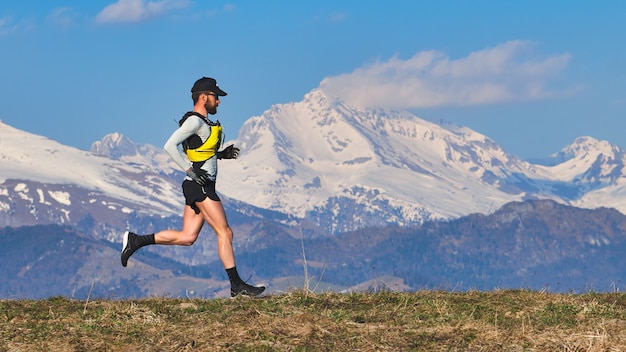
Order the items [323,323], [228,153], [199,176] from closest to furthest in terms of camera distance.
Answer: [323,323], [199,176], [228,153]

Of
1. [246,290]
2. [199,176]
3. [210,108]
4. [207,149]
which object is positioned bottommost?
[246,290]

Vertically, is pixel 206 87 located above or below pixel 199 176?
above

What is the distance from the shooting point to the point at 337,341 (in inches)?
442

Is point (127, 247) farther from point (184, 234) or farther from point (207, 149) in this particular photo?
point (207, 149)

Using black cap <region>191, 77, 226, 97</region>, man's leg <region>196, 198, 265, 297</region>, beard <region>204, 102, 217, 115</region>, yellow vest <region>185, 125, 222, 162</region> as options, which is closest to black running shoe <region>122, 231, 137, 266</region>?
man's leg <region>196, 198, 265, 297</region>

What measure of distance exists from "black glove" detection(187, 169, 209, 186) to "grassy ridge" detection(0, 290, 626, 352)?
1.76m

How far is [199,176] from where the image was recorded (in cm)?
1523

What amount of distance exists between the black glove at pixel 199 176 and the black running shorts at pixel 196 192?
11cm

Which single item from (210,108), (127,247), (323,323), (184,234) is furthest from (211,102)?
(323,323)

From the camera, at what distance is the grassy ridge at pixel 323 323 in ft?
36.4

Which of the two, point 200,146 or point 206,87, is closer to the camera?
point 200,146

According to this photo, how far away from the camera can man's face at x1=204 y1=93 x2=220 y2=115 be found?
51.8ft

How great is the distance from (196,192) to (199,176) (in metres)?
0.27

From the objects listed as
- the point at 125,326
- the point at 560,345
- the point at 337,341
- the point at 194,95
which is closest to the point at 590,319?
the point at 560,345
